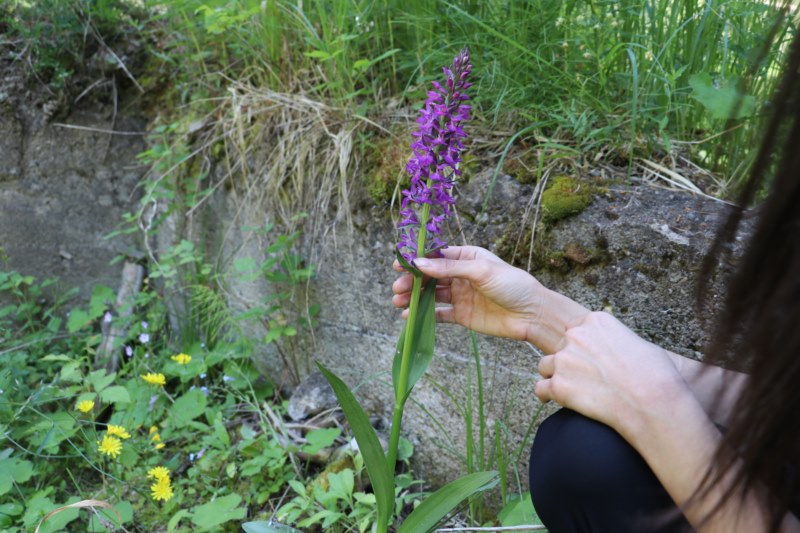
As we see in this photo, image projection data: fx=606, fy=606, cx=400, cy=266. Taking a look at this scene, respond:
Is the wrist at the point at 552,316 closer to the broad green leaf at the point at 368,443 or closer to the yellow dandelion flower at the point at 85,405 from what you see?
the broad green leaf at the point at 368,443

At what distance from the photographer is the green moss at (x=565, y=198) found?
150 centimetres

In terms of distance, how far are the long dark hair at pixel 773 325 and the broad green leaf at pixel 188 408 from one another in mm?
1542

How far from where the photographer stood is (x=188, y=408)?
74.2 inches

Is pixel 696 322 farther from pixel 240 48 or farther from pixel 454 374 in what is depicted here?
pixel 240 48

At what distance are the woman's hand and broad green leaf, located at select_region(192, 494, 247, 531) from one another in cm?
69

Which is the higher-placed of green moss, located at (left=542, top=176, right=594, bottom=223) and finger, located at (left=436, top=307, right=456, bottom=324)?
green moss, located at (left=542, top=176, right=594, bottom=223)

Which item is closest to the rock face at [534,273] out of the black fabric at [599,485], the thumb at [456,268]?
the thumb at [456,268]

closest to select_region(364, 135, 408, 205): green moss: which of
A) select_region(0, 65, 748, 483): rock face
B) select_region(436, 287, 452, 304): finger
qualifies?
select_region(0, 65, 748, 483): rock face

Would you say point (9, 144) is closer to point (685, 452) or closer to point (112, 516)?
point (112, 516)

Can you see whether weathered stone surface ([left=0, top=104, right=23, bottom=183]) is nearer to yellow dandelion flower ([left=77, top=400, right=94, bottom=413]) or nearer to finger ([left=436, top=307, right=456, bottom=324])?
yellow dandelion flower ([left=77, top=400, right=94, bottom=413])

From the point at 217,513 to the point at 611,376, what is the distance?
3.44ft

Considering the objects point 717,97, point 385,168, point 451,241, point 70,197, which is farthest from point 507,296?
point 70,197

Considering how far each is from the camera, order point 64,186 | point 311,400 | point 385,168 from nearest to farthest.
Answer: point 385,168
point 311,400
point 64,186

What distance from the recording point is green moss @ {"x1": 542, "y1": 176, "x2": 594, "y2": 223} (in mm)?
1498
